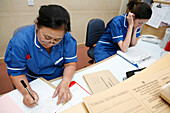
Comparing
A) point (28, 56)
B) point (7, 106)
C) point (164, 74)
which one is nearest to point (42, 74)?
point (28, 56)

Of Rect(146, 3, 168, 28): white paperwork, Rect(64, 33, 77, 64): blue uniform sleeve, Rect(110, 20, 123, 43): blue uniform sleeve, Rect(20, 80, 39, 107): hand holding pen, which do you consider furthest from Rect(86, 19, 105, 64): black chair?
Rect(20, 80, 39, 107): hand holding pen

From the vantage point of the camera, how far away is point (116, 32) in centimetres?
132

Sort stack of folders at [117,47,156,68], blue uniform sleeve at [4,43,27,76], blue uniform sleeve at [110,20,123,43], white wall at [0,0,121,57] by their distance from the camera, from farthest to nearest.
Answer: white wall at [0,0,121,57], blue uniform sleeve at [110,20,123,43], stack of folders at [117,47,156,68], blue uniform sleeve at [4,43,27,76]

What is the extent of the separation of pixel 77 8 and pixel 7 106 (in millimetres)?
2288

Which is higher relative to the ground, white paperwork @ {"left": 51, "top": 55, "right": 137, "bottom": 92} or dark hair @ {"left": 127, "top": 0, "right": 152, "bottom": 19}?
dark hair @ {"left": 127, "top": 0, "right": 152, "bottom": 19}

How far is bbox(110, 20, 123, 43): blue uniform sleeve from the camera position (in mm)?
1315

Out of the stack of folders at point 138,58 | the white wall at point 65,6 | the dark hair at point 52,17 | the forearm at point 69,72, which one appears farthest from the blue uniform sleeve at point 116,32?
the white wall at point 65,6

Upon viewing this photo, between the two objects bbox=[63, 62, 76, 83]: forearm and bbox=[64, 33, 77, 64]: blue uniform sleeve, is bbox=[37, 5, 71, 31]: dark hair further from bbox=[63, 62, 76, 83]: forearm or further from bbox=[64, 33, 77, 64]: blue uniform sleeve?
bbox=[63, 62, 76, 83]: forearm

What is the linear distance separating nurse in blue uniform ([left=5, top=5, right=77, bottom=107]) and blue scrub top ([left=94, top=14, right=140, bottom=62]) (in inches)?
22.1

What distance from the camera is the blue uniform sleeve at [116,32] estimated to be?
51.8 inches

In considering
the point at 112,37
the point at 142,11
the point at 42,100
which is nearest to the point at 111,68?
the point at 112,37

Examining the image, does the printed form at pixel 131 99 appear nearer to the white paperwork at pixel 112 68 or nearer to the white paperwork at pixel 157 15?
the white paperwork at pixel 112 68

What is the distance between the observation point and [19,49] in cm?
70

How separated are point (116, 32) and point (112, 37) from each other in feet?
0.25
